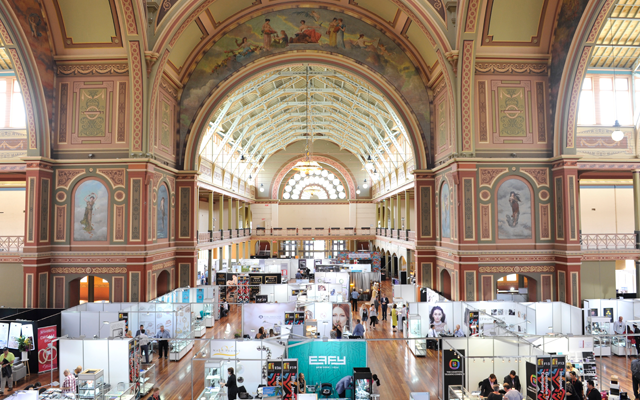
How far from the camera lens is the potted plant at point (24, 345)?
37.9ft

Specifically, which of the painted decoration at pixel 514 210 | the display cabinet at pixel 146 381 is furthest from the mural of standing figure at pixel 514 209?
the display cabinet at pixel 146 381

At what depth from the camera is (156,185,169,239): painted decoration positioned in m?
16.1

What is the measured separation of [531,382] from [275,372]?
519cm

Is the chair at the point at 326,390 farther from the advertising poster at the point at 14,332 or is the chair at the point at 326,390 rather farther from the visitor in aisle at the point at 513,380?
the advertising poster at the point at 14,332

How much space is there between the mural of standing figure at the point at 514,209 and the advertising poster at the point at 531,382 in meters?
7.17

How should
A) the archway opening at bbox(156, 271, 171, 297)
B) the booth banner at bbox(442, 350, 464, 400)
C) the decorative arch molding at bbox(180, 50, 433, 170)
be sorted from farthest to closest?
1. the decorative arch molding at bbox(180, 50, 433, 170)
2. the archway opening at bbox(156, 271, 171, 297)
3. the booth banner at bbox(442, 350, 464, 400)

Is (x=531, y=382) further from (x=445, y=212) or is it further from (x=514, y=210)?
(x=445, y=212)

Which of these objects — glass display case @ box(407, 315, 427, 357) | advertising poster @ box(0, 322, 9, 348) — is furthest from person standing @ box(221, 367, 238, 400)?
advertising poster @ box(0, 322, 9, 348)

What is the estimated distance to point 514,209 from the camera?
48.5ft

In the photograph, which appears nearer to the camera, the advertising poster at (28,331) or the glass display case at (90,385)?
the glass display case at (90,385)

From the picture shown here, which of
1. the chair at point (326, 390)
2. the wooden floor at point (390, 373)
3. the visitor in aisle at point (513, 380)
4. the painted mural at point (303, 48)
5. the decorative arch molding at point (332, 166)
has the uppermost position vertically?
the painted mural at point (303, 48)

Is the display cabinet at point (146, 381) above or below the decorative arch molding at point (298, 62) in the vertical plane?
below

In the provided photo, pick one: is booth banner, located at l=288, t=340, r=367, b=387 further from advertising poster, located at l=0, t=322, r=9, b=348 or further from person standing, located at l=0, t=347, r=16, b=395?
advertising poster, located at l=0, t=322, r=9, b=348

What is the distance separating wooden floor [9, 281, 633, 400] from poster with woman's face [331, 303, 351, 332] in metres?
1.18
